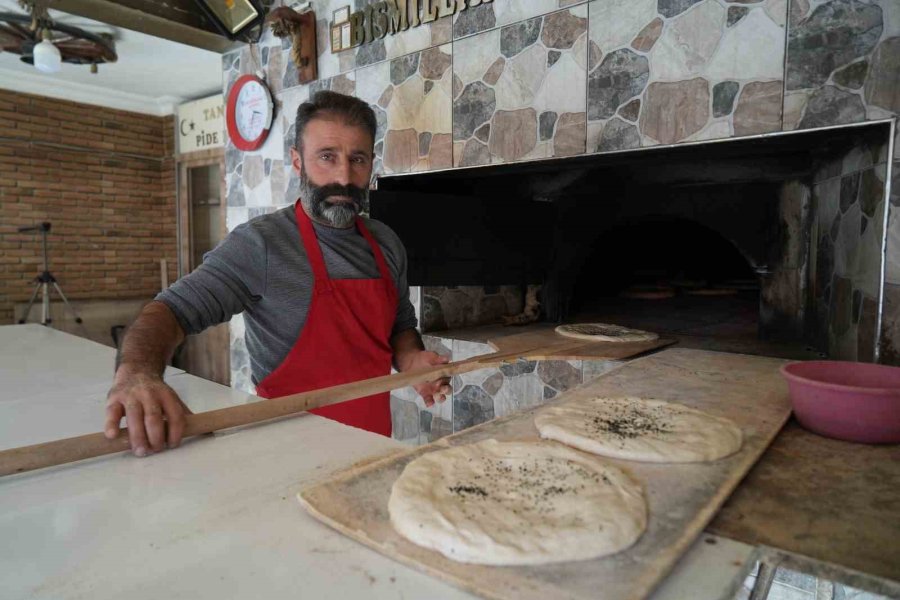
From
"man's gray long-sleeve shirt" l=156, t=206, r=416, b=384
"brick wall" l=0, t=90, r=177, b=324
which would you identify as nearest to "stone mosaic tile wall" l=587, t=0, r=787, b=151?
"man's gray long-sleeve shirt" l=156, t=206, r=416, b=384

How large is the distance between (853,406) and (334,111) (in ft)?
5.25

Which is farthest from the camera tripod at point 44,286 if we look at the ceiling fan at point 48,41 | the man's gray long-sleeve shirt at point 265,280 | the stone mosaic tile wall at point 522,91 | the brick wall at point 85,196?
the stone mosaic tile wall at point 522,91

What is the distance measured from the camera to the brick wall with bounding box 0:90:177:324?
5969mm

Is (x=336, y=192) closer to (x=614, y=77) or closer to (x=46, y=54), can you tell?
(x=614, y=77)

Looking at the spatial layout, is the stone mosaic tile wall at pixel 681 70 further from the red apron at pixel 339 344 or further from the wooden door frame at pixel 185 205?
the wooden door frame at pixel 185 205

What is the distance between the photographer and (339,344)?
175 centimetres

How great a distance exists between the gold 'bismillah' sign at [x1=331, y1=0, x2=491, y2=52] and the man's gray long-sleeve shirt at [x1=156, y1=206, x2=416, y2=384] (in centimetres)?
108

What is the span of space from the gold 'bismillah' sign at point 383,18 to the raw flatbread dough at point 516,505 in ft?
6.26

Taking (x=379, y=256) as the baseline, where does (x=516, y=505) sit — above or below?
below

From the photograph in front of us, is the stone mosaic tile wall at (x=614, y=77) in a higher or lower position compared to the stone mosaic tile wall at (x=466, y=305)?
higher

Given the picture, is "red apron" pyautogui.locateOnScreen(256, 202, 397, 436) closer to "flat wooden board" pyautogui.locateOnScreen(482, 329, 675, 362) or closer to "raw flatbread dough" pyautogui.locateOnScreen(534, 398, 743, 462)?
"flat wooden board" pyautogui.locateOnScreen(482, 329, 675, 362)

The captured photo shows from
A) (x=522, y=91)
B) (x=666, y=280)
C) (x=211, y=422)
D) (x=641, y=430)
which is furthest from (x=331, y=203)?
(x=666, y=280)

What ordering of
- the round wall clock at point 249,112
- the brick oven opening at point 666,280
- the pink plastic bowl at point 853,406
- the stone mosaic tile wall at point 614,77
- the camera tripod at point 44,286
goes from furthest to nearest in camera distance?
the camera tripod at point 44,286 → the round wall clock at point 249,112 → the brick oven opening at point 666,280 → the stone mosaic tile wall at point 614,77 → the pink plastic bowl at point 853,406

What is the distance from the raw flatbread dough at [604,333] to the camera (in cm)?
195
